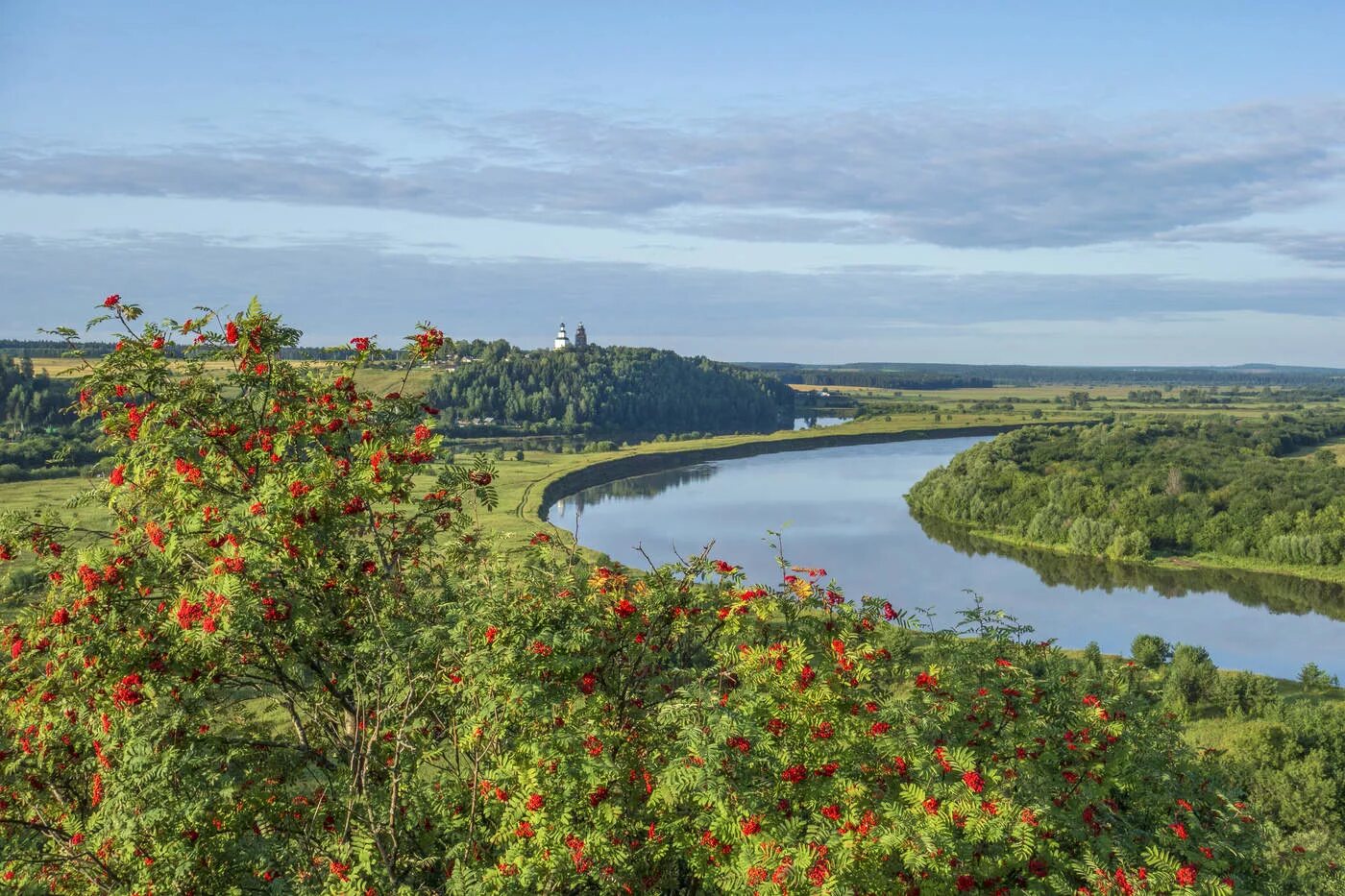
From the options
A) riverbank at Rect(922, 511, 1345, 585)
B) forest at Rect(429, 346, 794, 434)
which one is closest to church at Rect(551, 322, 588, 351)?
forest at Rect(429, 346, 794, 434)

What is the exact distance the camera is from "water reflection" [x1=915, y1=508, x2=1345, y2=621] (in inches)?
1834

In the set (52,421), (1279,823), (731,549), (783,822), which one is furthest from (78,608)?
(52,421)

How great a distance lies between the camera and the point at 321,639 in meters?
6.94

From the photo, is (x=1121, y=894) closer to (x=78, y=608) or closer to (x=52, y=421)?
(x=78, y=608)

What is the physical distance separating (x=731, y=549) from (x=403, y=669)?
149 feet

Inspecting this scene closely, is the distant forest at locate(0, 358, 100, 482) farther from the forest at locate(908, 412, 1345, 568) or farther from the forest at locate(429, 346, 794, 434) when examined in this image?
the forest at locate(908, 412, 1345, 568)

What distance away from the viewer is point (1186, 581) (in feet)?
167

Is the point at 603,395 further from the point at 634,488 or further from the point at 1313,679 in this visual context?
the point at 1313,679

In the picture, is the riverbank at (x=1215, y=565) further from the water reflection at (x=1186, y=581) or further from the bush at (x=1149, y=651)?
the bush at (x=1149, y=651)

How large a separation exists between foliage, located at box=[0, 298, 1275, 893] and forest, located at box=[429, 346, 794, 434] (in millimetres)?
97267

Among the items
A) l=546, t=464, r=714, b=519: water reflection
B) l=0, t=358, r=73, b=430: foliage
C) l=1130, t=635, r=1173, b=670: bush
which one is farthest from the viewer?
l=0, t=358, r=73, b=430: foliage

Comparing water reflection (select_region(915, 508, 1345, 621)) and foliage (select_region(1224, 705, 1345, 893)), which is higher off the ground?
foliage (select_region(1224, 705, 1345, 893))

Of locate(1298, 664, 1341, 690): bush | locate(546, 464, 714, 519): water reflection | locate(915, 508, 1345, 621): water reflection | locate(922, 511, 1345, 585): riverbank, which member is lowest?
locate(915, 508, 1345, 621): water reflection

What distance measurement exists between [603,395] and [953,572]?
77.6 meters
